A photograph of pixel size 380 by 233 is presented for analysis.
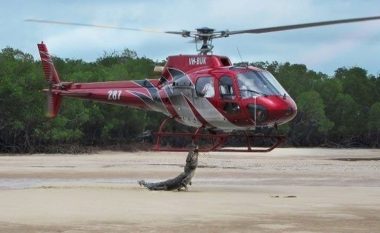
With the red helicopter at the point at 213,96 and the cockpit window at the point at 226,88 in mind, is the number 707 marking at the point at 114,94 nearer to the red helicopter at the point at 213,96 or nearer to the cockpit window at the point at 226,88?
the red helicopter at the point at 213,96

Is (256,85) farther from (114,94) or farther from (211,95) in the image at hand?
(114,94)

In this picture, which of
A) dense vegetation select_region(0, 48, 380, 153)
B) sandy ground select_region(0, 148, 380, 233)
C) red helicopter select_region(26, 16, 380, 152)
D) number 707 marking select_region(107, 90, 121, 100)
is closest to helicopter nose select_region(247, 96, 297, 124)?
red helicopter select_region(26, 16, 380, 152)

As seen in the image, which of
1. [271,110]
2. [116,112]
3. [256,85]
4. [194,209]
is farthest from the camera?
[116,112]

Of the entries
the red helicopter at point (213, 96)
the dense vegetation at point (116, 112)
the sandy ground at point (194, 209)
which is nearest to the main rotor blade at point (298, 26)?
the red helicopter at point (213, 96)

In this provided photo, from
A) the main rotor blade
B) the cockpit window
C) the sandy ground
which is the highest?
the main rotor blade

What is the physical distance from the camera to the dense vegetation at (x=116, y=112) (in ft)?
222

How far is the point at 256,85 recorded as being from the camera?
24.0 meters

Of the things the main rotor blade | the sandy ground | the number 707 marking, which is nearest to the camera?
the sandy ground

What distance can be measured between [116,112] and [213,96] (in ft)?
183

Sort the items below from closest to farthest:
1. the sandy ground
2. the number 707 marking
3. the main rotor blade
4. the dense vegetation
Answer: the sandy ground
the main rotor blade
the number 707 marking
the dense vegetation

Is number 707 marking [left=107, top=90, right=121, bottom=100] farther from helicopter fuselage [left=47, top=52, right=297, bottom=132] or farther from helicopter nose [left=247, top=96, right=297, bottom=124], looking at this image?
helicopter nose [left=247, top=96, right=297, bottom=124]

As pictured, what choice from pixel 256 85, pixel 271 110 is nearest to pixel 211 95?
pixel 256 85

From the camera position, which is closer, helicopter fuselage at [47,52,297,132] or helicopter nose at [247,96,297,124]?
helicopter nose at [247,96,297,124]

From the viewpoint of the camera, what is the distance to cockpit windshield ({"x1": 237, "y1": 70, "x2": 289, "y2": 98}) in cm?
2394
